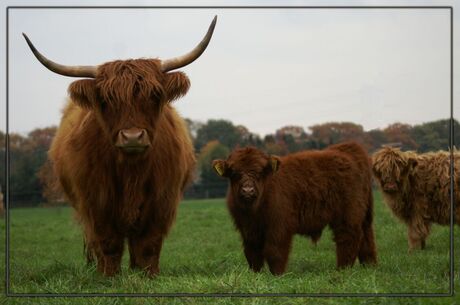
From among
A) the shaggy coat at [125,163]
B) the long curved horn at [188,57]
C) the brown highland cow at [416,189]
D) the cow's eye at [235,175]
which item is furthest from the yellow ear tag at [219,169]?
the brown highland cow at [416,189]

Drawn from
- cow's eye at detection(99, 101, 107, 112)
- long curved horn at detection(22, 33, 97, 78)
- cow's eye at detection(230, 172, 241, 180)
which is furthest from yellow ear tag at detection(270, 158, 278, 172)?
long curved horn at detection(22, 33, 97, 78)

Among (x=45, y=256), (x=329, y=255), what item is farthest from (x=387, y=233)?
(x=45, y=256)

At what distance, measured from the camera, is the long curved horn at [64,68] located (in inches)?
175

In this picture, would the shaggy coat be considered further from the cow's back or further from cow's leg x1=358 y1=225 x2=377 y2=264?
cow's leg x1=358 y1=225 x2=377 y2=264

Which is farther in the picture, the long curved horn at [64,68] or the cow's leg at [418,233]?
the cow's leg at [418,233]

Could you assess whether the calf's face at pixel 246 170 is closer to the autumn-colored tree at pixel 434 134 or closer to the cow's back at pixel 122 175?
the cow's back at pixel 122 175

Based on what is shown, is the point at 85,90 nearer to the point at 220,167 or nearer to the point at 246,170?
the point at 220,167

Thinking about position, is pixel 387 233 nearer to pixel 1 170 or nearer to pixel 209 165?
pixel 209 165

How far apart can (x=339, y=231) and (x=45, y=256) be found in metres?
3.18

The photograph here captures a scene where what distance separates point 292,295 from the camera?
4289 millimetres

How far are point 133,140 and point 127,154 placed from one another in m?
0.33

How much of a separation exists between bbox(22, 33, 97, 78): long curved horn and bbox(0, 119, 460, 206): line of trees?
0.63 metres

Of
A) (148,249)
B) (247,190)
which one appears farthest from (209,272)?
(247,190)

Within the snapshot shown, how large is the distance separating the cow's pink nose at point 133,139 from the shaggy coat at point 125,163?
14 cm
